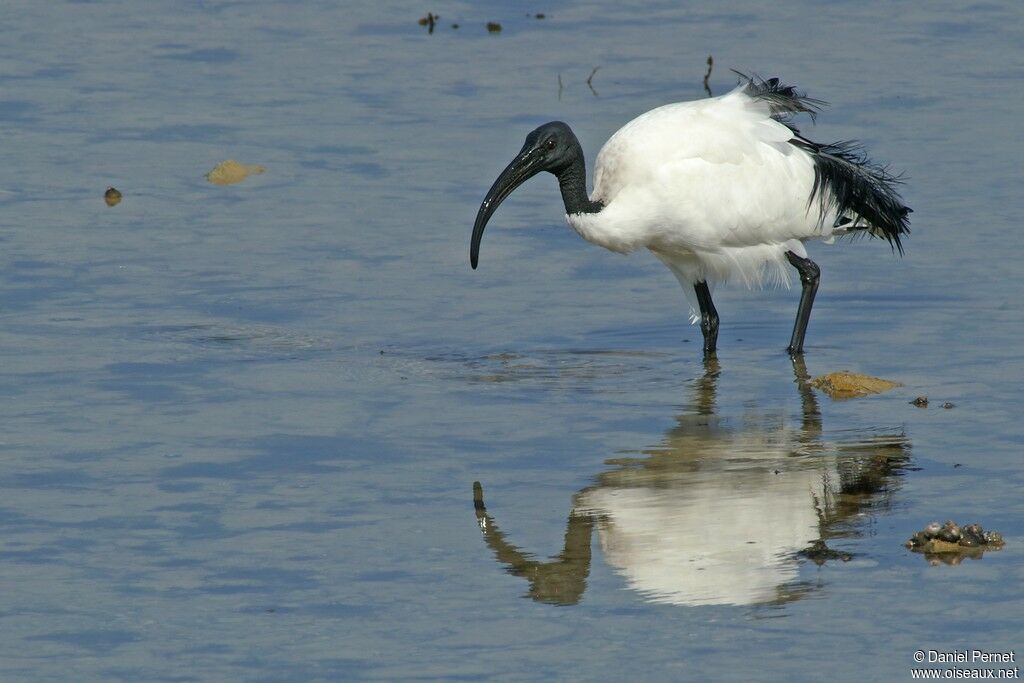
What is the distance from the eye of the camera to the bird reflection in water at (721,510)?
6.97m

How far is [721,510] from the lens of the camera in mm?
7715

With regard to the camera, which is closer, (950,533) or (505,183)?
(950,533)

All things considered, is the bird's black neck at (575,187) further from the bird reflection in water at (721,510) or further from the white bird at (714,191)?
the bird reflection in water at (721,510)

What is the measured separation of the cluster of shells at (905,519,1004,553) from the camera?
7066mm

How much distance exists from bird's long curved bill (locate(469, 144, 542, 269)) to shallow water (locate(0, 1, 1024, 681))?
481 millimetres

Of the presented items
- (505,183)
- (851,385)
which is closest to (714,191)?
(505,183)

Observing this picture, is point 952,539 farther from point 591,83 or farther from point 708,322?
point 591,83

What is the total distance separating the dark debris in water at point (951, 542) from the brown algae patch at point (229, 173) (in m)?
6.44

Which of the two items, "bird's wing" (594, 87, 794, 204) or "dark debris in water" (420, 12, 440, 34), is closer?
"bird's wing" (594, 87, 794, 204)

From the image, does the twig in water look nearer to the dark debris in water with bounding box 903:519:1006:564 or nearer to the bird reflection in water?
the bird reflection in water

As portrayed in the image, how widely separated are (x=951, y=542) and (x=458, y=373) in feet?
10.2

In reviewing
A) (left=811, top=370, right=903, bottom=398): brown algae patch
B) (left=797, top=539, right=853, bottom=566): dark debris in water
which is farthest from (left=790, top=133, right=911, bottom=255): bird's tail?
(left=797, top=539, right=853, bottom=566): dark debris in water

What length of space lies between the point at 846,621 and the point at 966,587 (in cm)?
49

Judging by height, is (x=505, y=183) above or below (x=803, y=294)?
above
